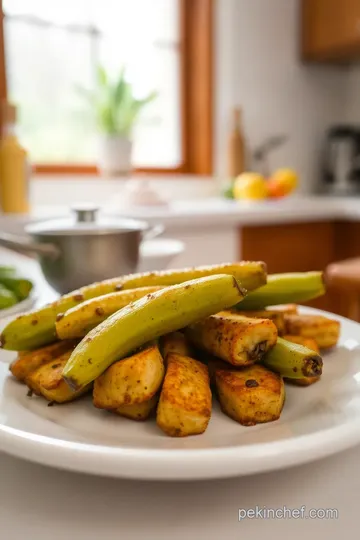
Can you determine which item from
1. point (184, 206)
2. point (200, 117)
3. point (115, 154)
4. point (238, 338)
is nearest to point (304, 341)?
point (238, 338)

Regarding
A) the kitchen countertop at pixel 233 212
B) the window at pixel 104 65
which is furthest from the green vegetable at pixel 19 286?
the window at pixel 104 65

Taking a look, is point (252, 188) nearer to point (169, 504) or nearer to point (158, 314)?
point (158, 314)

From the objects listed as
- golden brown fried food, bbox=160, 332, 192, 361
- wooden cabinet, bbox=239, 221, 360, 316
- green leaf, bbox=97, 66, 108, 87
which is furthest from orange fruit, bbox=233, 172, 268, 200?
golden brown fried food, bbox=160, 332, 192, 361

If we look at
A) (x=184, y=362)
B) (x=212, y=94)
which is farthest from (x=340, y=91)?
(x=184, y=362)

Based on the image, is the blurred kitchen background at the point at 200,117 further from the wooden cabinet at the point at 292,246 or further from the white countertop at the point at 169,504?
the white countertop at the point at 169,504

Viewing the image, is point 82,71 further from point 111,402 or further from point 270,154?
point 111,402

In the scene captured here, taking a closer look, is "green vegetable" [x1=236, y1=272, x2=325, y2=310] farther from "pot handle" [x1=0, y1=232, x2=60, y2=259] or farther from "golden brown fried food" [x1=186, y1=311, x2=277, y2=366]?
"pot handle" [x1=0, y1=232, x2=60, y2=259]

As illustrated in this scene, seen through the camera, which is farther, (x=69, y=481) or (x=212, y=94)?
(x=212, y=94)
